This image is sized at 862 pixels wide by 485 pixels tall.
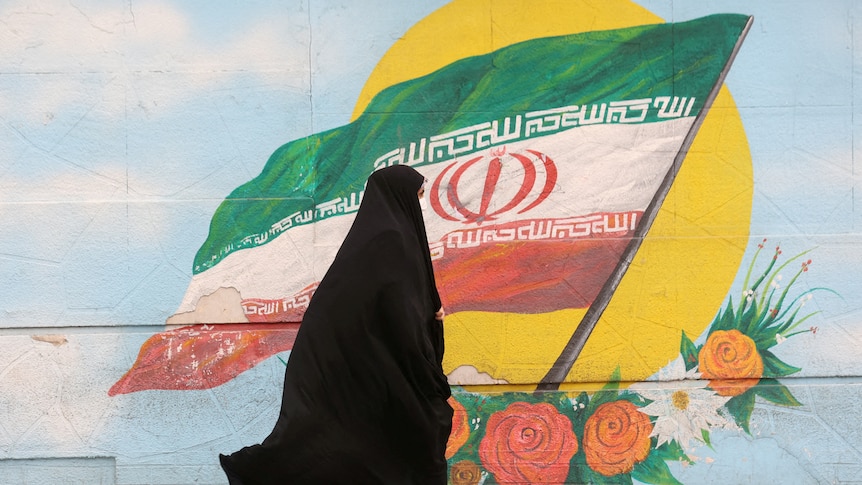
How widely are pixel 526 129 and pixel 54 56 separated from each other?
2506 mm

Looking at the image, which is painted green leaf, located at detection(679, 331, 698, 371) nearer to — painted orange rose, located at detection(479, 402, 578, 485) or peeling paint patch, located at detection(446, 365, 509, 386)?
painted orange rose, located at detection(479, 402, 578, 485)

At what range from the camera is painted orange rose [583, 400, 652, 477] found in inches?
187

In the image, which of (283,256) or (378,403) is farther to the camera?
(283,256)

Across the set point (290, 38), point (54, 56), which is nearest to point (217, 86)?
point (290, 38)

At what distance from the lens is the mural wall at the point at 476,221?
4.73 meters

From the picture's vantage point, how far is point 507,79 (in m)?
4.80

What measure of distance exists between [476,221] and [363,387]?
1.47 m

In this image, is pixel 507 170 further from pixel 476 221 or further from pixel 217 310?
pixel 217 310

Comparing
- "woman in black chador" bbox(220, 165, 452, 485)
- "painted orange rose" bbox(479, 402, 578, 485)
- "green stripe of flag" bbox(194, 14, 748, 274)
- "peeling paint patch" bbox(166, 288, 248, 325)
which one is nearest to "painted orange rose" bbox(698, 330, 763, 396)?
"painted orange rose" bbox(479, 402, 578, 485)

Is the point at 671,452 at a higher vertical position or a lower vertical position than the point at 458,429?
lower

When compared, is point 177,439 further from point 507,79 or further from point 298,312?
point 507,79

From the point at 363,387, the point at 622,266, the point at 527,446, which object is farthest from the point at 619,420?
the point at 363,387

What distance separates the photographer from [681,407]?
4750 mm

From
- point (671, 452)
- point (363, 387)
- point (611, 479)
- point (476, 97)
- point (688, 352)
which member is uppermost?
point (476, 97)
